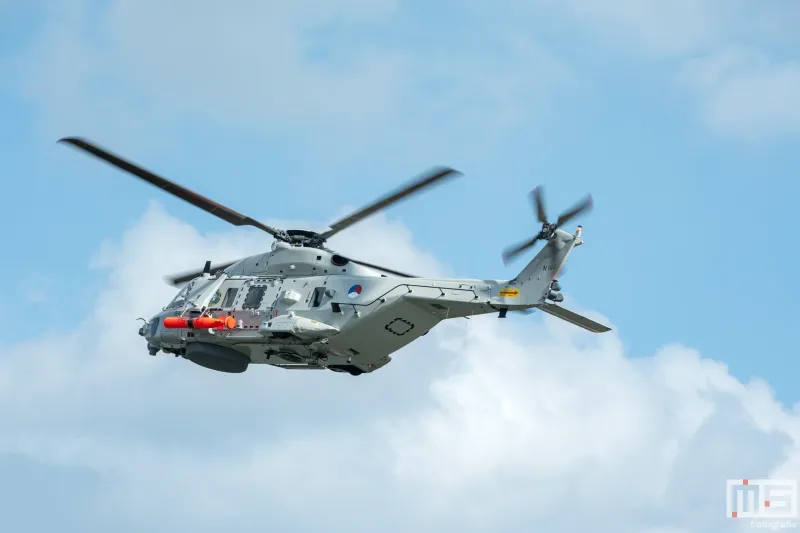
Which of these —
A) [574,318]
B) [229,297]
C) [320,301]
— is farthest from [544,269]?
[229,297]

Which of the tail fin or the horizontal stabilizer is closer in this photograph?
the tail fin

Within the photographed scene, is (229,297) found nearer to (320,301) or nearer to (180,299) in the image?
(180,299)

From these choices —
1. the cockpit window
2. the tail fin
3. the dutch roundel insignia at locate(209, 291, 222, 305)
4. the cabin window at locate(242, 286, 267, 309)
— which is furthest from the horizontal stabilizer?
the cockpit window

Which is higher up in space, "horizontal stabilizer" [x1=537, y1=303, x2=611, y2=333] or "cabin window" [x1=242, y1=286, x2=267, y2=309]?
"horizontal stabilizer" [x1=537, y1=303, x2=611, y2=333]

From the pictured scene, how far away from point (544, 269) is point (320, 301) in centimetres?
797

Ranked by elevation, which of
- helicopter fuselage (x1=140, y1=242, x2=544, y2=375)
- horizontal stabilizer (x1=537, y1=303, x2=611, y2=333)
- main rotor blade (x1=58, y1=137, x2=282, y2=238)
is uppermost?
main rotor blade (x1=58, y1=137, x2=282, y2=238)

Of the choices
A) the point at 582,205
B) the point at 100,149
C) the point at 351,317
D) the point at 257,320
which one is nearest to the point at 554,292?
the point at 582,205

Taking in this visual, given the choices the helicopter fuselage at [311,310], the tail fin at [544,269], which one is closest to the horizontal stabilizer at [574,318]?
the tail fin at [544,269]

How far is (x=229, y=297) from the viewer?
52031 mm

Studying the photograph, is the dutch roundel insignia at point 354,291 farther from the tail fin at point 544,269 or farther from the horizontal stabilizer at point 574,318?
the horizontal stabilizer at point 574,318

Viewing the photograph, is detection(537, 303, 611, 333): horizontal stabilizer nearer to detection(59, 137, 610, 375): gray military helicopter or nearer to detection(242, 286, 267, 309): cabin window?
detection(59, 137, 610, 375): gray military helicopter

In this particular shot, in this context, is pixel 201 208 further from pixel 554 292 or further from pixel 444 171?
pixel 554 292

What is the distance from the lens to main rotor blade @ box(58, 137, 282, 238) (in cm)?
5038

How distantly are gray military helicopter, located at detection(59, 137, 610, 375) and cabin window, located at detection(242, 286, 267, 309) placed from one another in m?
0.05
